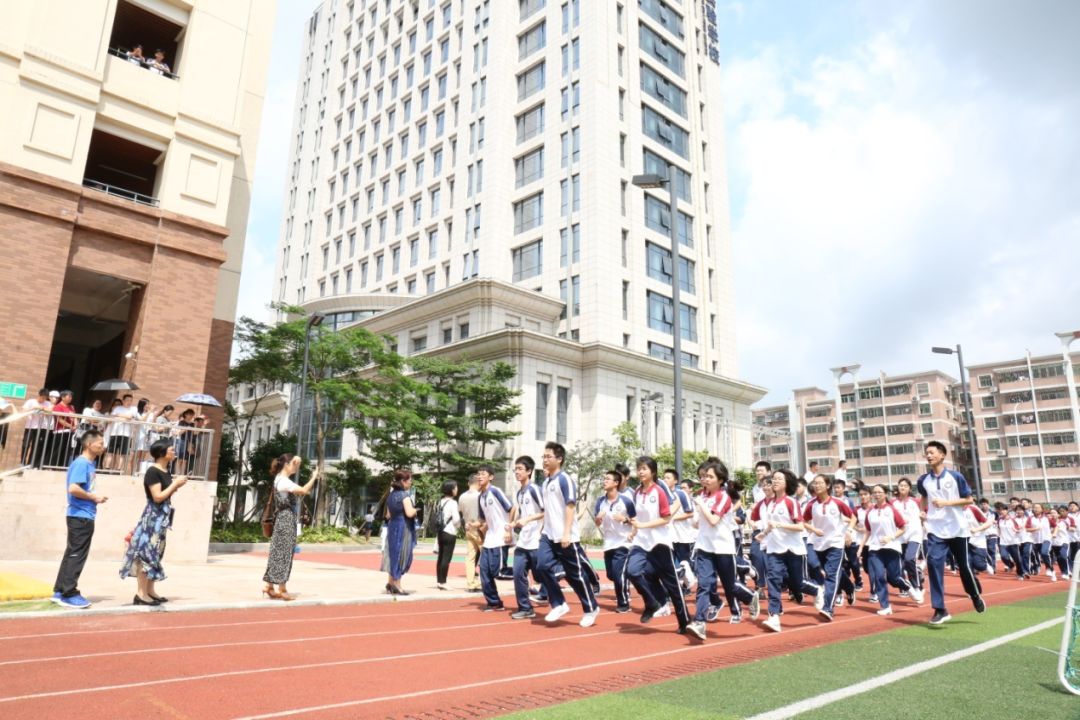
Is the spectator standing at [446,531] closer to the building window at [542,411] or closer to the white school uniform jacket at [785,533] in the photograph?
the white school uniform jacket at [785,533]

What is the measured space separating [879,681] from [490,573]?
224 inches

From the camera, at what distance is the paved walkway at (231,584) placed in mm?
9410

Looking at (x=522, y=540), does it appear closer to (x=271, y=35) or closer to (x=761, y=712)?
(x=761, y=712)

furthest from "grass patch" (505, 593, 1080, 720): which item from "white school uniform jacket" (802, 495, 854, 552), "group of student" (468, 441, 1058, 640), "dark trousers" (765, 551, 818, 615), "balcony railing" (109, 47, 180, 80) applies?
"balcony railing" (109, 47, 180, 80)

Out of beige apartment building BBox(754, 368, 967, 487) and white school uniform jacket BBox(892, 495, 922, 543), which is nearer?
white school uniform jacket BBox(892, 495, 922, 543)

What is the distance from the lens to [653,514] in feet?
27.7

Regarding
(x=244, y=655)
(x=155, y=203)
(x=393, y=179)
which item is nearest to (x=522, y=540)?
(x=244, y=655)

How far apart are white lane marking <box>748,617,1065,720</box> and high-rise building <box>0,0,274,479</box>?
17.5 metres

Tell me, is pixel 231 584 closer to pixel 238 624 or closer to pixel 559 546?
pixel 238 624

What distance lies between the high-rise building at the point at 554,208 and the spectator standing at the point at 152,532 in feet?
93.2

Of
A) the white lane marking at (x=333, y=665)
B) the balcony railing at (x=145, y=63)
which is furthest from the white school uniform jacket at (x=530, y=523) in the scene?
the balcony railing at (x=145, y=63)

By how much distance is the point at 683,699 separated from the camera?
16.5 feet

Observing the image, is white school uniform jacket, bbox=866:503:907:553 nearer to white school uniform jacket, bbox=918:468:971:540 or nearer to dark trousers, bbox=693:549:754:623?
white school uniform jacket, bbox=918:468:971:540

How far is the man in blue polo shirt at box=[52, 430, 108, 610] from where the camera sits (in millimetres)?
8492
